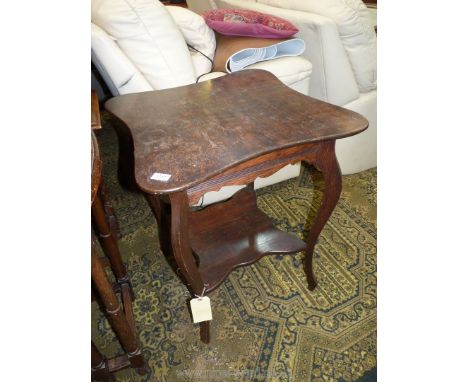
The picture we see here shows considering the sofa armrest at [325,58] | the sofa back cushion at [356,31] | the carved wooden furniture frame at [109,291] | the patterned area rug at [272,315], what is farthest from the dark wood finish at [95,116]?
the sofa back cushion at [356,31]

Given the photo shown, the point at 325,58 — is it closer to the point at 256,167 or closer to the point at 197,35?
the point at 197,35

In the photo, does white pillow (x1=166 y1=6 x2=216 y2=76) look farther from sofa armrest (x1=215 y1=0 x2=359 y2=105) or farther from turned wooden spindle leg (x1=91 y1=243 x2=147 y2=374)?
turned wooden spindle leg (x1=91 y1=243 x2=147 y2=374)

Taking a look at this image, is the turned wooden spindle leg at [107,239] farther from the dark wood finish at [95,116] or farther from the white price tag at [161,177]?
the white price tag at [161,177]

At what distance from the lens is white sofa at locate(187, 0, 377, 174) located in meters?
1.48

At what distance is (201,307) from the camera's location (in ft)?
3.21

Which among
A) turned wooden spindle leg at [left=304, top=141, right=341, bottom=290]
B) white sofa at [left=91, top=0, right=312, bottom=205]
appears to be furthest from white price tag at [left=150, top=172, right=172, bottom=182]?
white sofa at [left=91, top=0, right=312, bottom=205]

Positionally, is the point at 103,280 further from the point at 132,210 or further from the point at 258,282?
the point at 132,210

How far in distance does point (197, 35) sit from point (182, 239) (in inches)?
42.4

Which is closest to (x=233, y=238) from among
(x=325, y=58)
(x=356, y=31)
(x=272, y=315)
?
(x=272, y=315)

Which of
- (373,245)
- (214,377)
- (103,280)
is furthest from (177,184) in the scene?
(373,245)

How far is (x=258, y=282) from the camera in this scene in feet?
4.34

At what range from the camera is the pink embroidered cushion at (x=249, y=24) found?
1.45 meters

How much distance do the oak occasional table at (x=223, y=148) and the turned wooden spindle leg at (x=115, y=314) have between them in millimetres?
171
